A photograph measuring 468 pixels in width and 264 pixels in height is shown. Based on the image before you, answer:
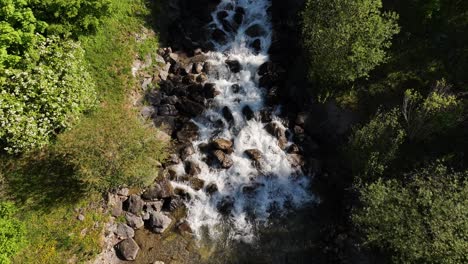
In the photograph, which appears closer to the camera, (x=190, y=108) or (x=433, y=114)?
(x=433, y=114)

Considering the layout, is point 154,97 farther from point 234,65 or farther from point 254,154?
point 254,154

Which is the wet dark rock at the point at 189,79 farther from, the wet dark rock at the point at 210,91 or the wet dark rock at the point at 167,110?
the wet dark rock at the point at 167,110

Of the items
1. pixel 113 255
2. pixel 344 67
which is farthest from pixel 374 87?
pixel 113 255

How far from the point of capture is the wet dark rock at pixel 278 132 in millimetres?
33781

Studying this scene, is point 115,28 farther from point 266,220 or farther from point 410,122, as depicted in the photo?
point 410,122

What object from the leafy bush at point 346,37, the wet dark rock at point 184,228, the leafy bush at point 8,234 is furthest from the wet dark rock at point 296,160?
the leafy bush at point 8,234

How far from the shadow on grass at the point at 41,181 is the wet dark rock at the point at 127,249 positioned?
15.4 ft

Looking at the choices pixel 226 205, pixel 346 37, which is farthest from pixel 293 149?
pixel 346 37

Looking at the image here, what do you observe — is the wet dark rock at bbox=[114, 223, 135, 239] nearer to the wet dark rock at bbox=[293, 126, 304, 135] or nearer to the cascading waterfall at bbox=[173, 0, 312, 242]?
the cascading waterfall at bbox=[173, 0, 312, 242]

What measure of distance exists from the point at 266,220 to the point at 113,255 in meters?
12.0

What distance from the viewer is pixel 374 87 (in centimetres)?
3350

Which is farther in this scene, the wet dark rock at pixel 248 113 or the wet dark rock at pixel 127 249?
the wet dark rock at pixel 248 113

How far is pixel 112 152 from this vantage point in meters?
25.9

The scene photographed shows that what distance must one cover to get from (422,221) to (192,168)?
18.0 metres
